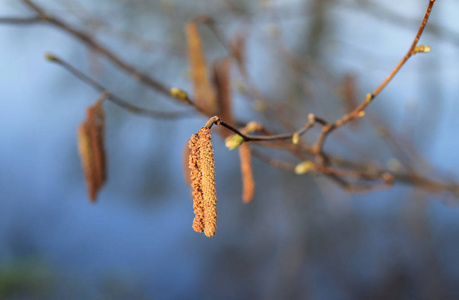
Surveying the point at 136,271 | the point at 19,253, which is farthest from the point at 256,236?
the point at 19,253

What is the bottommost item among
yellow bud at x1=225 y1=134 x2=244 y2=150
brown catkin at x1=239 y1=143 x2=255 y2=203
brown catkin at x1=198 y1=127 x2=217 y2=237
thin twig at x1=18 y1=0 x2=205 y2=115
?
brown catkin at x1=198 y1=127 x2=217 y2=237

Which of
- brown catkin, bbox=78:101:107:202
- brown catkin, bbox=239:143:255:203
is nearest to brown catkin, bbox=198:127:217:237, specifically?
brown catkin, bbox=239:143:255:203

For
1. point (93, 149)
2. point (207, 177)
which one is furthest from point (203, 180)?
point (93, 149)

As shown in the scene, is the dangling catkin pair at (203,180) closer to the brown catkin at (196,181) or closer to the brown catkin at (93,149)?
the brown catkin at (196,181)

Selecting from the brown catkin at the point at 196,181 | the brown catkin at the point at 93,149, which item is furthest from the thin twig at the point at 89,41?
the brown catkin at the point at 196,181

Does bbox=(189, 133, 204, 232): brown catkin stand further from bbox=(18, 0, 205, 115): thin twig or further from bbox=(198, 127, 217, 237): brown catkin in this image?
bbox=(18, 0, 205, 115): thin twig

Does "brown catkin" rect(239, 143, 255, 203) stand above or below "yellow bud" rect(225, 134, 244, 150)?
above

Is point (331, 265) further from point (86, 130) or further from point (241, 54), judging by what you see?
point (86, 130)

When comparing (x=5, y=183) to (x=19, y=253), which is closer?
(x=19, y=253)
